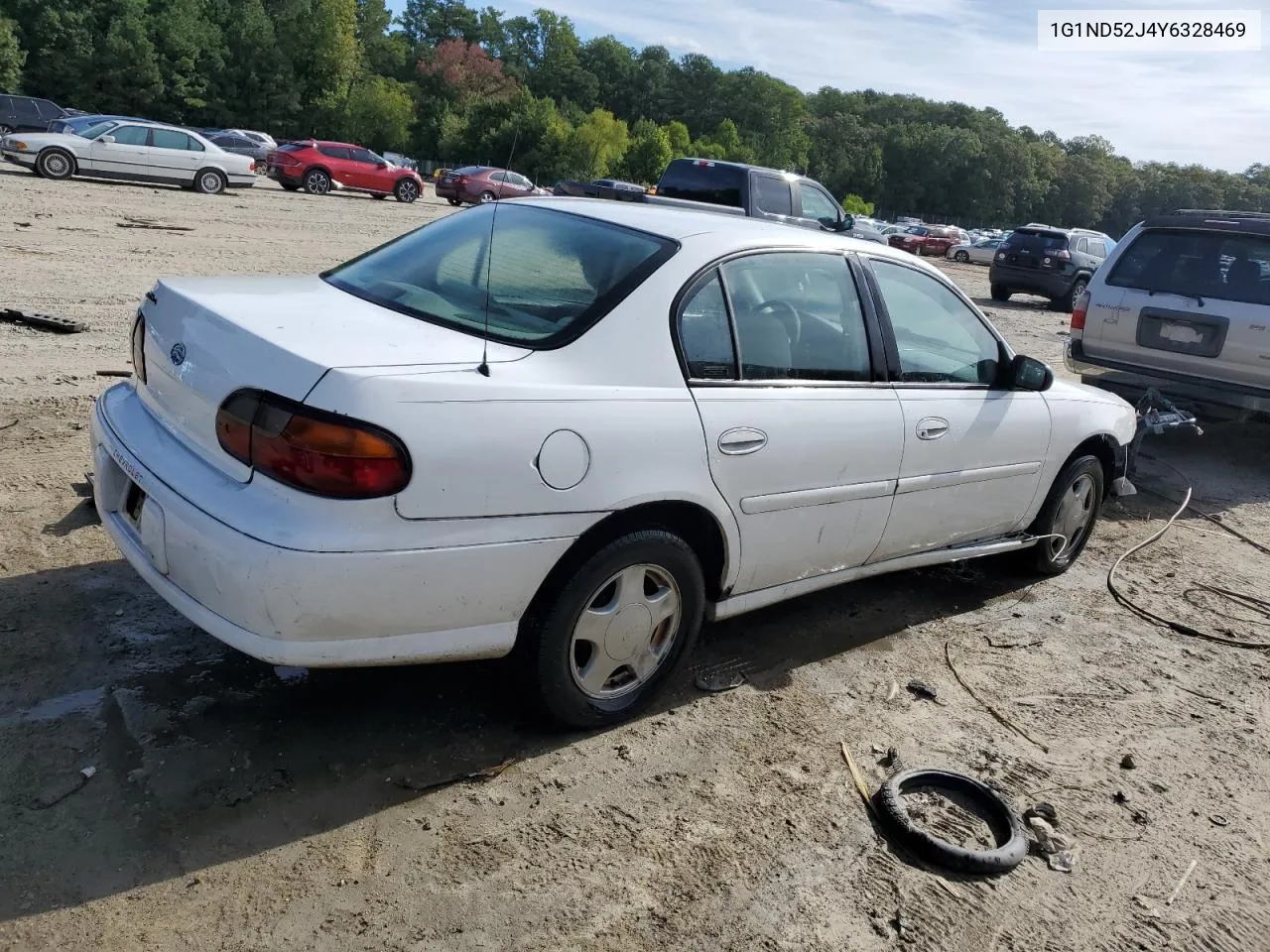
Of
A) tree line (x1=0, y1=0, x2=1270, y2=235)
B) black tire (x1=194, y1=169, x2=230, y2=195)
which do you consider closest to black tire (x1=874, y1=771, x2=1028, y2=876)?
tree line (x1=0, y1=0, x2=1270, y2=235)

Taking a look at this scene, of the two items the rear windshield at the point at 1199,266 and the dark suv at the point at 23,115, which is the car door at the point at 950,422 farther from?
the dark suv at the point at 23,115

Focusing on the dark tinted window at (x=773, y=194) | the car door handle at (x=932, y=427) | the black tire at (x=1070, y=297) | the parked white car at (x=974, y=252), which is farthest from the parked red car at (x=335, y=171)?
the car door handle at (x=932, y=427)

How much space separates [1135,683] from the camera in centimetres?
421

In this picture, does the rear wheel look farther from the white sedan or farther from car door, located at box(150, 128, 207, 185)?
the white sedan

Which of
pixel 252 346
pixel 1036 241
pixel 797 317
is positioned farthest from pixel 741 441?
pixel 1036 241

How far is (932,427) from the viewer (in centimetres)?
404

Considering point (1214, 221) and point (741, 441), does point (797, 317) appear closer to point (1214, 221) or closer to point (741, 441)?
point (741, 441)

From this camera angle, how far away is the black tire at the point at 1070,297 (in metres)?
19.6

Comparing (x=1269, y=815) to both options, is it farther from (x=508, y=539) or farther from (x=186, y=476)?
(x=186, y=476)

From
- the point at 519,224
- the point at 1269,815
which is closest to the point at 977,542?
the point at 1269,815

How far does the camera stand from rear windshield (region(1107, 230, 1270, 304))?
7559 millimetres

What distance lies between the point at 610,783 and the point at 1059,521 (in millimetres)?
3038

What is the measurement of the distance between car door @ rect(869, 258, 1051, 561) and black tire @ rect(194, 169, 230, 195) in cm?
2196

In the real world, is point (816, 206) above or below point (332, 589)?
above
